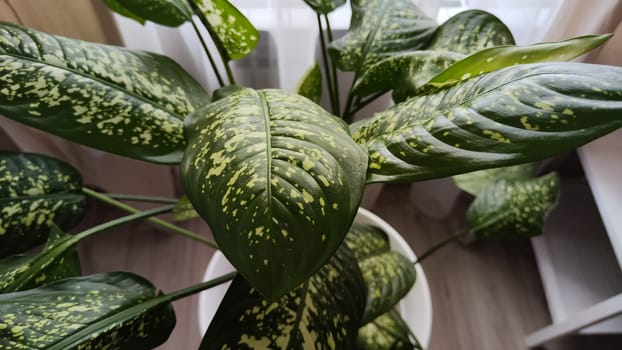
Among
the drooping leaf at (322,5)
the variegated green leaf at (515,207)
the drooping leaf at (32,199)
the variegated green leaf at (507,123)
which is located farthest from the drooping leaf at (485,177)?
the drooping leaf at (32,199)

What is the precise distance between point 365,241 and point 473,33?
0.35 meters

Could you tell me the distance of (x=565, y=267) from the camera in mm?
1153

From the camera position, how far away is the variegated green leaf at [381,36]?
0.71 metres

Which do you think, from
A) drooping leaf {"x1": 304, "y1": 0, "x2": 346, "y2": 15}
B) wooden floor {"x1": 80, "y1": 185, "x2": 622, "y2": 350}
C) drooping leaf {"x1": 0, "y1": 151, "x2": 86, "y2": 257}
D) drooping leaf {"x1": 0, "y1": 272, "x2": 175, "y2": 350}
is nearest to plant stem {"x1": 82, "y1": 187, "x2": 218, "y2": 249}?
drooping leaf {"x1": 0, "y1": 151, "x2": 86, "y2": 257}

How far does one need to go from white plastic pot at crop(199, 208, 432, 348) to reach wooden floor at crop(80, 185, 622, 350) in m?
0.40

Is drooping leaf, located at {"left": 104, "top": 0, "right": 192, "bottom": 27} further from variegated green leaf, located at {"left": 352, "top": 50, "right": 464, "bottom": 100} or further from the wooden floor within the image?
the wooden floor

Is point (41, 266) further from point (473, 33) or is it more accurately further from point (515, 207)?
point (515, 207)

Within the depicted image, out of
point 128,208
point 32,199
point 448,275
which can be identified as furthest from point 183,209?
point 448,275

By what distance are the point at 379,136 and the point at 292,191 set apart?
15 centimetres

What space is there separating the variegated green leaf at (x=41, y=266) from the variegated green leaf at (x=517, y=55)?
50 cm

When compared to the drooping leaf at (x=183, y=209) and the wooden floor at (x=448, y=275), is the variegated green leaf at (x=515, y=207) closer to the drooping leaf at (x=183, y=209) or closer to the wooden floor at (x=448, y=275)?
the wooden floor at (x=448, y=275)

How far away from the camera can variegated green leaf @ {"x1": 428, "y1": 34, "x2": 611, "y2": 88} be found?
0.47m

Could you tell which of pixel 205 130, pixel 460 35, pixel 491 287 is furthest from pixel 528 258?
pixel 205 130

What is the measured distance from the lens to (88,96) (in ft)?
1.74
